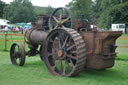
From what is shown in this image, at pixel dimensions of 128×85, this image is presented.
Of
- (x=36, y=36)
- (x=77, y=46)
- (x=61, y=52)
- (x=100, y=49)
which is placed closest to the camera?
(x=77, y=46)

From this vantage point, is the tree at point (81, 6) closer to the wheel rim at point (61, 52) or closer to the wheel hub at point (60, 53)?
the wheel rim at point (61, 52)

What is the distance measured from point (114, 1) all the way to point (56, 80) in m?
41.7

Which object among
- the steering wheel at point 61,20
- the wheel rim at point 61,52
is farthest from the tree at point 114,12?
the wheel rim at point 61,52

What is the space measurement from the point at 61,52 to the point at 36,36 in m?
1.95

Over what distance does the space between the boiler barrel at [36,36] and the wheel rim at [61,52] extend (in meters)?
0.69

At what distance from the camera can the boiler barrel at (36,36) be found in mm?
7578

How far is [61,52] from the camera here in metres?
6.23

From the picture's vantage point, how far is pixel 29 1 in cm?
11181

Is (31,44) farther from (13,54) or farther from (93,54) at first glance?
(93,54)

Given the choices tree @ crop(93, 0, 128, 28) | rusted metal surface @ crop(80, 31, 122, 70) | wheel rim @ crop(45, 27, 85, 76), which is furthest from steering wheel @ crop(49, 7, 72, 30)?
tree @ crop(93, 0, 128, 28)

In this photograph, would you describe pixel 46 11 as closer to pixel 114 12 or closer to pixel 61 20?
pixel 114 12

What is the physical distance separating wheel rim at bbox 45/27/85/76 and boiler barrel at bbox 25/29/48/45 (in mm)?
694

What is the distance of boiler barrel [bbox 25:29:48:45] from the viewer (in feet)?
24.9

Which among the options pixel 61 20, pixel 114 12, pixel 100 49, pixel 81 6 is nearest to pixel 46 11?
pixel 114 12
